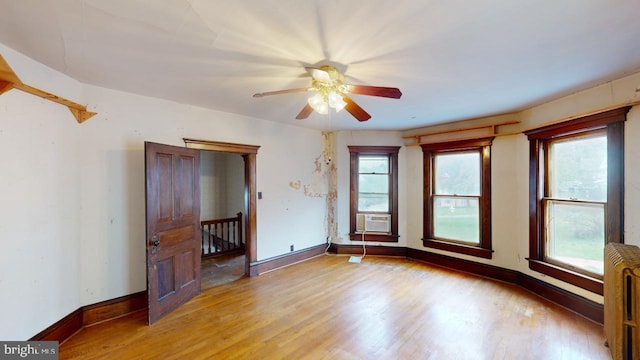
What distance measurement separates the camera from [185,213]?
318 centimetres

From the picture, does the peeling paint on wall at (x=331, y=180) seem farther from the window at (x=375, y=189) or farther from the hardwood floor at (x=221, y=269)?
the hardwood floor at (x=221, y=269)

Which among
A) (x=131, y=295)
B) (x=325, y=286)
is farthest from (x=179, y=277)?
(x=325, y=286)

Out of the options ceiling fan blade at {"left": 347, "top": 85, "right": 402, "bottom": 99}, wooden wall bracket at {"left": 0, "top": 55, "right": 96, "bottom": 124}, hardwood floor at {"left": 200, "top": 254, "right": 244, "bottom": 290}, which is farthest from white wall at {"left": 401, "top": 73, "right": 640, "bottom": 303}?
wooden wall bracket at {"left": 0, "top": 55, "right": 96, "bottom": 124}

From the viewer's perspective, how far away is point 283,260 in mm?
4449

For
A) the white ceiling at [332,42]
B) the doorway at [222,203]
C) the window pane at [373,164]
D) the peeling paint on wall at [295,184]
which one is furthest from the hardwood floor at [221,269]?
the window pane at [373,164]

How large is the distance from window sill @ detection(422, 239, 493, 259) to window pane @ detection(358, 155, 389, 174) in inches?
61.1

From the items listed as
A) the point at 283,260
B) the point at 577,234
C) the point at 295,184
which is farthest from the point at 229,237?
the point at 577,234

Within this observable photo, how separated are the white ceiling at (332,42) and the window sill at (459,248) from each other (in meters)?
→ 2.43

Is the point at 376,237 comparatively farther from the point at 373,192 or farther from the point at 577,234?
the point at 577,234

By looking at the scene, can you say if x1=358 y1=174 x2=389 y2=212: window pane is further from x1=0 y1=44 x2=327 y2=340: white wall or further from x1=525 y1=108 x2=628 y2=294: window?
x1=0 y1=44 x2=327 y2=340: white wall

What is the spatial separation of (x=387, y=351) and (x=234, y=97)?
310 cm

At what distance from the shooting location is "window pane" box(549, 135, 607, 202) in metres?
2.72

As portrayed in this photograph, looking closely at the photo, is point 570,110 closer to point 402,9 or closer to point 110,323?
point 402,9

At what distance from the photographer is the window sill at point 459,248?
400cm
